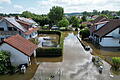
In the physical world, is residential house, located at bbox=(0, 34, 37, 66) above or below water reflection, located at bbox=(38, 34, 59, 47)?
above

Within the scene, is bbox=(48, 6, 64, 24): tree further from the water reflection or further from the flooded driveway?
the flooded driveway

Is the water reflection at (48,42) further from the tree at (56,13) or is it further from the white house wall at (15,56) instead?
the tree at (56,13)

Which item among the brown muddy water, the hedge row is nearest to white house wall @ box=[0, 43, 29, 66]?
the brown muddy water

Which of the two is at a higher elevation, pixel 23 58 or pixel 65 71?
pixel 23 58

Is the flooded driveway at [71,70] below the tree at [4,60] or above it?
below

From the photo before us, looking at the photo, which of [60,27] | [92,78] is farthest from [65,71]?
[60,27]

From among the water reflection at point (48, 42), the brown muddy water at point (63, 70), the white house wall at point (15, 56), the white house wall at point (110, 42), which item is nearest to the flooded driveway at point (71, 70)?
the brown muddy water at point (63, 70)

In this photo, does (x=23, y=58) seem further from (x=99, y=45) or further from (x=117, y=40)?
(x=117, y=40)

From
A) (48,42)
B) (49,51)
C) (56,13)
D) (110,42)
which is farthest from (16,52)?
(56,13)

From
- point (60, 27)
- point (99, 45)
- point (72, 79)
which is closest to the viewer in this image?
point (72, 79)
